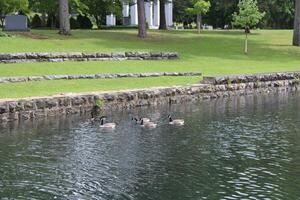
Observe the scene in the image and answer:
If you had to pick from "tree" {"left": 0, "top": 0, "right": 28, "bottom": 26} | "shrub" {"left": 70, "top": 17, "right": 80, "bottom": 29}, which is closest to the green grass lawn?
"tree" {"left": 0, "top": 0, "right": 28, "bottom": 26}

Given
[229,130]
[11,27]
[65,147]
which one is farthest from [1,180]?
[11,27]

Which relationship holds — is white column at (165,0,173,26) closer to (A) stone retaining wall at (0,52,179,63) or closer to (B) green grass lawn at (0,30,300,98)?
(B) green grass lawn at (0,30,300,98)

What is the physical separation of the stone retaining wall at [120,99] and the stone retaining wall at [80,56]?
7823mm

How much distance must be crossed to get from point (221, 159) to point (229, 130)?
497 cm

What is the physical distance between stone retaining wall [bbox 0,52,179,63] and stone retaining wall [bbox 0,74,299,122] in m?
7.82

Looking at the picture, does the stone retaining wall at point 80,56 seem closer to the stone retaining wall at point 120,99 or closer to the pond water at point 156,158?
the stone retaining wall at point 120,99

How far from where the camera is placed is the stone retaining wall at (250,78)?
33.2 metres

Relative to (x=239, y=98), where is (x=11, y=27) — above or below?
above

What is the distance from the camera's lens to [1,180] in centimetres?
1498

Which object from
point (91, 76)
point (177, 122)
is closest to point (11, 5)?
point (91, 76)

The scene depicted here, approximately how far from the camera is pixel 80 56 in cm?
3756

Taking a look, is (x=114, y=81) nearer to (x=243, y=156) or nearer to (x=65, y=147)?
(x=65, y=147)

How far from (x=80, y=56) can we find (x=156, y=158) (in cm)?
2115

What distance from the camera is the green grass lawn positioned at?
Answer: 98.4 feet
